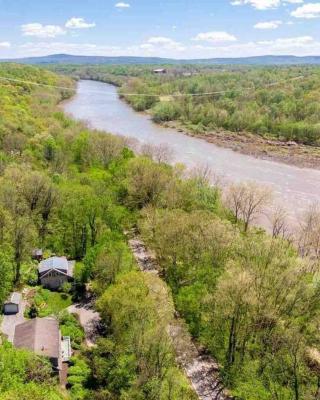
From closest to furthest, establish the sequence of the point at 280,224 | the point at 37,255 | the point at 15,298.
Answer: the point at 15,298, the point at 37,255, the point at 280,224

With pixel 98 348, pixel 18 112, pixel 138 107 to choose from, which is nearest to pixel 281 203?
pixel 98 348

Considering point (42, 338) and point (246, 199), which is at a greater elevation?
point (246, 199)

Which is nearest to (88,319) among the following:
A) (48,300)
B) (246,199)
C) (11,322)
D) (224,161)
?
(48,300)

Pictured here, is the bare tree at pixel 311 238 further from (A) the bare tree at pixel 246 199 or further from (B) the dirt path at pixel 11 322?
(B) the dirt path at pixel 11 322

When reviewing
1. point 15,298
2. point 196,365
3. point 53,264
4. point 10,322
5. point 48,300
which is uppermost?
point 53,264

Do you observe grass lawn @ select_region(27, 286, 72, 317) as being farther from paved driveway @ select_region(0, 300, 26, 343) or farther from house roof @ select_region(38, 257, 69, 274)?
house roof @ select_region(38, 257, 69, 274)

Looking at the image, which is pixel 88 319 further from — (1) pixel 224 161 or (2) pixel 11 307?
(1) pixel 224 161

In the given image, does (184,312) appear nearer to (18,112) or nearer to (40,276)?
(40,276)
